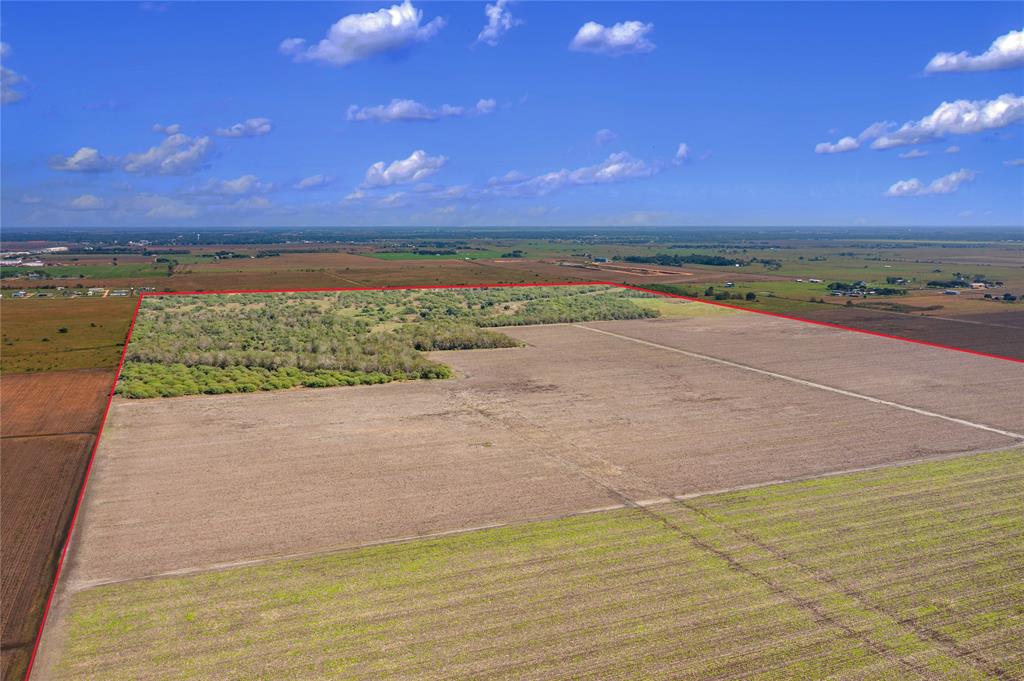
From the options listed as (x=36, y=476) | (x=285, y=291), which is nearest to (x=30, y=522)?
(x=36, y=476)

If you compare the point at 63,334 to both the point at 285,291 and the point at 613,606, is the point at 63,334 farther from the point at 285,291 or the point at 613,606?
the point at 613,606

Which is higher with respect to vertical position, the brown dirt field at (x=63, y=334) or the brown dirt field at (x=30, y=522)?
the brown dirt field at (x=63, y=334)

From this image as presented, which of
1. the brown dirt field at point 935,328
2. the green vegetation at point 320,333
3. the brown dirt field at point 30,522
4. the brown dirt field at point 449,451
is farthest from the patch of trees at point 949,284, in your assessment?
the brown dirt field at point 30,522

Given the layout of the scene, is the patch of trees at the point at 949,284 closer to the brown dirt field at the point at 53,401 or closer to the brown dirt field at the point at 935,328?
the brown dirt field at the point at 935,328

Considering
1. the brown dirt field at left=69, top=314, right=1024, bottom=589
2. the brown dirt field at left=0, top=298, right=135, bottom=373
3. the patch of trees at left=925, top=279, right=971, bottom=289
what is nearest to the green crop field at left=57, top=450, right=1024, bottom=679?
the brown dirt field at left=69, top=314, right=1024, bottom=589

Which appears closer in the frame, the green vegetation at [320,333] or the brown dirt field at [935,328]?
the green vegetation at [320,333]

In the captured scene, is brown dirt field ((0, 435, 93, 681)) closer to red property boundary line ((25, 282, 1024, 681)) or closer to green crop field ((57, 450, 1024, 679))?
red property boundary line ((25, 282, 1024, 681))

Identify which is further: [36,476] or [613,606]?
[36,476]
